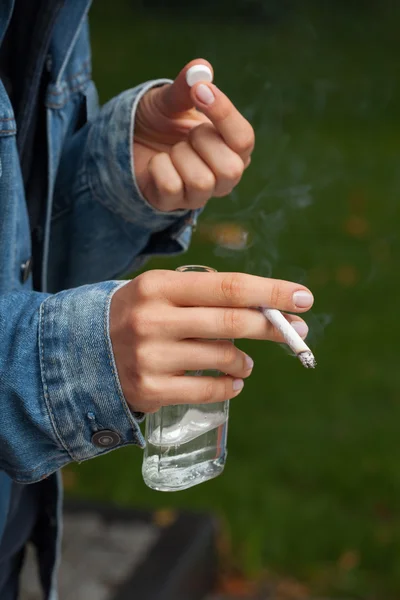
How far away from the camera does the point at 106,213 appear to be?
6.40 feet

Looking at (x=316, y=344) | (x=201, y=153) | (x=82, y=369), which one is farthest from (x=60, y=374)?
(x=316, y=344)

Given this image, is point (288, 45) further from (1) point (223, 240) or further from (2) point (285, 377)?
(1) point (223, 240)

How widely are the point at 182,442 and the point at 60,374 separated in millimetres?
244

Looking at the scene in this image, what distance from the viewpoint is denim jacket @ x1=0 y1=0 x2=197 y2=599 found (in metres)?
1.33

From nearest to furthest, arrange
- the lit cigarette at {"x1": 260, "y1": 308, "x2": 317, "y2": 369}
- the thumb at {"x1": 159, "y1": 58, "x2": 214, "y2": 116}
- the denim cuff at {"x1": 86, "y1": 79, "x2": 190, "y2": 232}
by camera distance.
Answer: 1. the lit cigarette at {"x1": 260, "y1": 308, "x2": 317, "y2": 369}
2. the thumb at {"x1": 159, "y1": 58, "x2": 214, "y2": 116}
3. the denim cuff at {"x1": 86, "y1": 79, "x2": 190, "y2": 232}

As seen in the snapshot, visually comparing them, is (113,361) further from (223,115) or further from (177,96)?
(177,96)

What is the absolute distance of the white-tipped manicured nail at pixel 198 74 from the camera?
1.60m

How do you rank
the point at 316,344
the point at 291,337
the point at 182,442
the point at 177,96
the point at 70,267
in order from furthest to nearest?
the point at 316,344 → the point at 70,267 → the point at 177,96 → the point at 182,442 → the point at 291,337

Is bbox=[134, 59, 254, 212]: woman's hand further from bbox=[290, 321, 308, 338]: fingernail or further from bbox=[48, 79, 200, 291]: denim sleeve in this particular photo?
bbox=[290, 321, 308, 338]: fingernail

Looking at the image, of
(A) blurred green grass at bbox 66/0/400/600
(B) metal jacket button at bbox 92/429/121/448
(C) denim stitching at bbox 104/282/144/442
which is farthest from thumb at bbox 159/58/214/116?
(B) metal jacket button at bbox 92/429/121/448

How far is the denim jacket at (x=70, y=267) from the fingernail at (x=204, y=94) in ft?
1.00

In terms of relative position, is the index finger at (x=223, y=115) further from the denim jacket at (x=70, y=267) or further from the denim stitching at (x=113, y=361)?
the denim stitching at (x=113, y=361)

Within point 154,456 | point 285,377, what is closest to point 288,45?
point 285,377

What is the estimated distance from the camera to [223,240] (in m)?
1.79
